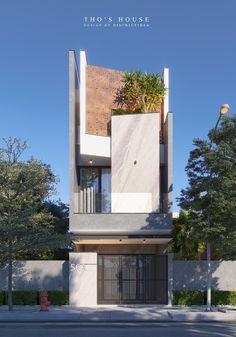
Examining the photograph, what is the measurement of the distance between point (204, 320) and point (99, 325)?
13.0 feet

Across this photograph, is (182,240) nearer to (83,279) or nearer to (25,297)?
(83,279)

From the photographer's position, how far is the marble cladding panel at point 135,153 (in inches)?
1067

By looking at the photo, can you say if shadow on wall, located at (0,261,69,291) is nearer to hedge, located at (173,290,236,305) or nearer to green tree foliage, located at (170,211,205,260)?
hedge, located at (173,290,236,305)

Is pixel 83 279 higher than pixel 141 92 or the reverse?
the reverse

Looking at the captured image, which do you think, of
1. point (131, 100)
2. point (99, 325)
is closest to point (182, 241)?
point (131, 100)

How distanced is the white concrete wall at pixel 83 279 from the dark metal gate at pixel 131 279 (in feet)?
2.36

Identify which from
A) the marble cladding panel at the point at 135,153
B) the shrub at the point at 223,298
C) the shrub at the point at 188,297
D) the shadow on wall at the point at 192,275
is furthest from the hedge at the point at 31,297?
the shrub at the point at 223,298

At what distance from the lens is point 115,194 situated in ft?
86.3

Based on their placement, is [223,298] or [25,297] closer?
[223,298]

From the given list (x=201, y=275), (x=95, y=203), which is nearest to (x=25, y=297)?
(x=95, y=203)

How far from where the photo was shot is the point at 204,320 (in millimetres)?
19281

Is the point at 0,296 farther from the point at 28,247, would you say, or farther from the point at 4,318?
the point at 4,318

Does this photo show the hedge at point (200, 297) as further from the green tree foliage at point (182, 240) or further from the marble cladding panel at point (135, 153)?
the marble cladding panel at point (135, 153)

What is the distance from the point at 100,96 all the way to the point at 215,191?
402 inches
